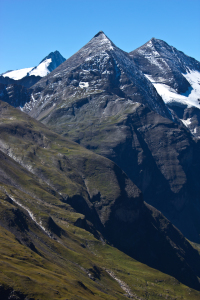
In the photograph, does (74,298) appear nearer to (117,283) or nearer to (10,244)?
(10,244)

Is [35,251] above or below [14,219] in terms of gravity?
below

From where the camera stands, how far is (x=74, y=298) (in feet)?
361

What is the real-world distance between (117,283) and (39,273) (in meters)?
86.9

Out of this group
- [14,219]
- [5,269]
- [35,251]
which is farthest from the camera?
[14,219]

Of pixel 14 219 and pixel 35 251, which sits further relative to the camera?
pixel 14 219

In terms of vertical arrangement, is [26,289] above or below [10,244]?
below

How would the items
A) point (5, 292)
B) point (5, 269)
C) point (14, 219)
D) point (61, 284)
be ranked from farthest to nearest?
point (14, 219), point (61, 284), point (5, 269), point (5, 292)

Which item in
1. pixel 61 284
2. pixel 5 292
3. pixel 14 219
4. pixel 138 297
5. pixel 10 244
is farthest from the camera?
pixel 138 297

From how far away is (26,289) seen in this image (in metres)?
99.1

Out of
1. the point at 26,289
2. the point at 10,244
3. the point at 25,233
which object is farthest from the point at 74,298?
the point at 25,233

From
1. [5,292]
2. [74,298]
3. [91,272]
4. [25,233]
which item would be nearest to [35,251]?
[25,233]

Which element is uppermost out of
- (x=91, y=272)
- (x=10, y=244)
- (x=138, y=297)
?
(x=10, y=244)

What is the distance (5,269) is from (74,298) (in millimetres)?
21255

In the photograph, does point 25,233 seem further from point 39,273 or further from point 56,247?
point 39,273
